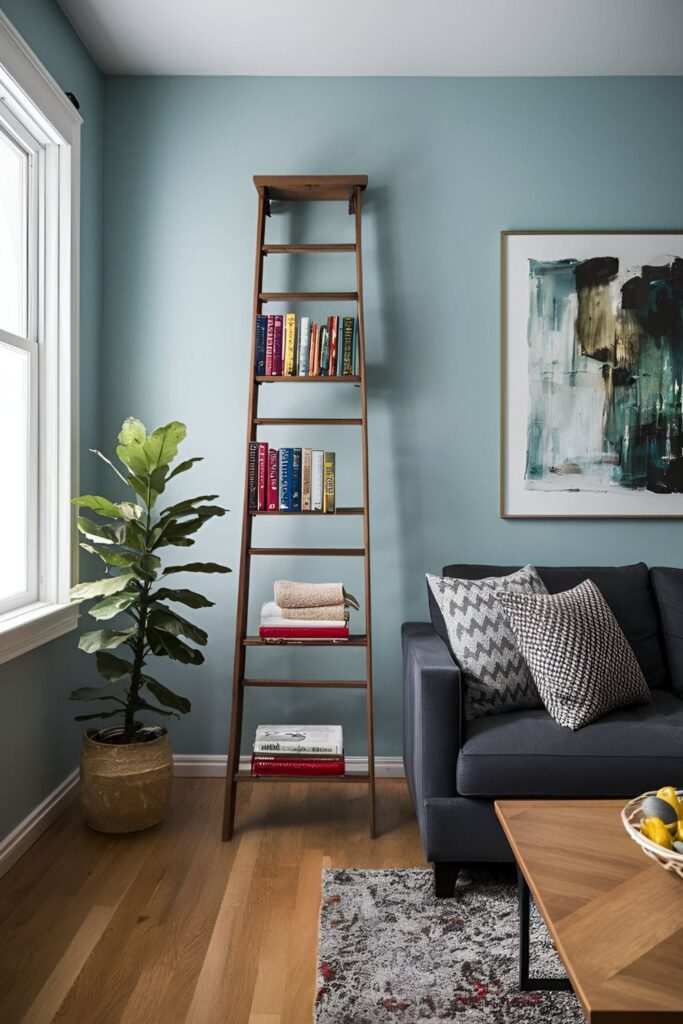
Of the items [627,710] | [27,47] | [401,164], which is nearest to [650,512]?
[627,710]

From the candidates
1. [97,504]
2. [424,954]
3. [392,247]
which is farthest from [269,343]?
[424,954]

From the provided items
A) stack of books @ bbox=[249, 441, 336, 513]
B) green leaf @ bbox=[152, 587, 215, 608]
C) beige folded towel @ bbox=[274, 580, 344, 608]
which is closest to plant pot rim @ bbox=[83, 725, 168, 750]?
green leaf @ bbox=[152, 587, 215, 608]

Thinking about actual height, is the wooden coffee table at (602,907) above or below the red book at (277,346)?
below

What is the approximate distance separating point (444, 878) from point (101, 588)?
4.54ft

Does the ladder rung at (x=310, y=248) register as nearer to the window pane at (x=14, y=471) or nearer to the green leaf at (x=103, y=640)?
the window pane at (x=14, y=471)

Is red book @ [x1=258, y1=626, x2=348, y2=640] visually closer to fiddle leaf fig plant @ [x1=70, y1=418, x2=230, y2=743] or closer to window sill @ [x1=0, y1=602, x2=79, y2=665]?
fiddle leaf fig plant @ [x1=70, y1=418, x2=230, y2=743]

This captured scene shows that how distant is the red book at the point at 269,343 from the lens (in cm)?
296

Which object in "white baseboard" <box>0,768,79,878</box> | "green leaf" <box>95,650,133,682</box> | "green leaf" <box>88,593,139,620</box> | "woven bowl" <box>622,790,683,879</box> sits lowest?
"white baseboard" <box>0,768,79,878</box>

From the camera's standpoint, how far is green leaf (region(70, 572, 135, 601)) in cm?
267

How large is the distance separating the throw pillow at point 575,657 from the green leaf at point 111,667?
129 cm

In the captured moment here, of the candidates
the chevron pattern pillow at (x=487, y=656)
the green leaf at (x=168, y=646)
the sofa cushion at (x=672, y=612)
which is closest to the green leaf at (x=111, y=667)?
the green leaf at (x=168, y=646)

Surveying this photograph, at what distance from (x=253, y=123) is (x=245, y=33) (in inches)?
14.3

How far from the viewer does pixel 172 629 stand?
273 centimetres

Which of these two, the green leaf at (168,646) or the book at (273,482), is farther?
the book at (273,482)
